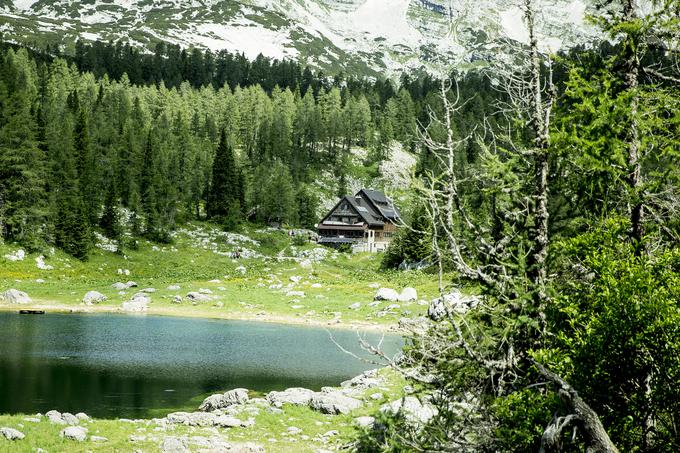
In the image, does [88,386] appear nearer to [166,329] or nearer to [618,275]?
[166,329]

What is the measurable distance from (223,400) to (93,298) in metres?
42.2

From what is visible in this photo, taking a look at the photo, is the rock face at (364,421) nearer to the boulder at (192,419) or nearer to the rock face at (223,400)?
the boulder at (192,419)

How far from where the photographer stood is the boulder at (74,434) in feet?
56.7

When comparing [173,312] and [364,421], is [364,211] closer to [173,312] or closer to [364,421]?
[173,312]

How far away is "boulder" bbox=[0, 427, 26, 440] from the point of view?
16.6 metres

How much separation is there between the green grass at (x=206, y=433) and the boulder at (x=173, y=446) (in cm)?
26

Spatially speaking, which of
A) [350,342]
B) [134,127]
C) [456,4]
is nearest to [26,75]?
[134,127]

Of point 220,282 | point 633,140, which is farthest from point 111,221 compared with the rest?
point 633,140

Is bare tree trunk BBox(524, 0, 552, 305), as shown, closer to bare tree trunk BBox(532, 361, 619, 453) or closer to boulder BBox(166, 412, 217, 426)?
bare tree trunk BBox(532, 361, 619, 453)

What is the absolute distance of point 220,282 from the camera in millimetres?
70062

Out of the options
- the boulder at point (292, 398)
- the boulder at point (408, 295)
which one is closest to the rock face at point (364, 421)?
the boulder at point (292, 398)

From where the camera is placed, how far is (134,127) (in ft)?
390

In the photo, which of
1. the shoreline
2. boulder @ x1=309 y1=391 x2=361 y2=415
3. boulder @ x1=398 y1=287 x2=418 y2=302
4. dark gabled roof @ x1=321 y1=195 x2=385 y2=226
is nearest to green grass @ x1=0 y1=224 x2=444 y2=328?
the shoreline

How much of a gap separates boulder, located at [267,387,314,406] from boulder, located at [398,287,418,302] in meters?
33.0
